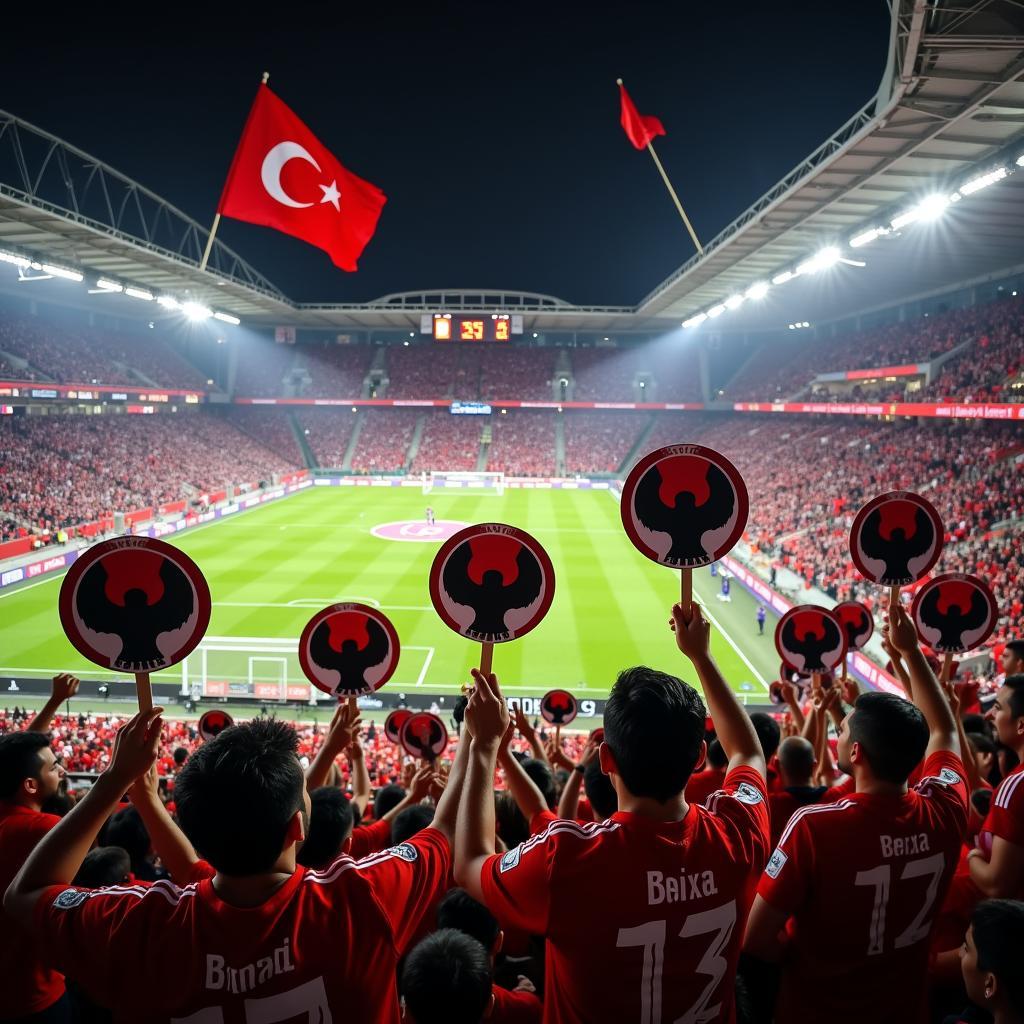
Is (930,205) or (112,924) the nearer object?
(112,924)

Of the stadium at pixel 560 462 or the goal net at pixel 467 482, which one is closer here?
the stadium at pixel 560 462

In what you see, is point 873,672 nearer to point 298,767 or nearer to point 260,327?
point 298,767

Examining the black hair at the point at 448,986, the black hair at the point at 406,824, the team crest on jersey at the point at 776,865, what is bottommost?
the black hair at the point at 406,824

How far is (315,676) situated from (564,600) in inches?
870

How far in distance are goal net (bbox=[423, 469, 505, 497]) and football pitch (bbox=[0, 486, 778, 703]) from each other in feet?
43.3

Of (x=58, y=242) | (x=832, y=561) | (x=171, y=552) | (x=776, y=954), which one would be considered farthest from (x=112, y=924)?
(x=58, y=242)

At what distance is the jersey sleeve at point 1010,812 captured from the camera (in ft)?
10.2

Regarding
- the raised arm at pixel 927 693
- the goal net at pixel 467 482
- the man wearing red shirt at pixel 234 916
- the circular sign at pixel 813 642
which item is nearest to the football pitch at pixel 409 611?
the circular sign at pixel 813 642

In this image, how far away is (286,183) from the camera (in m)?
15.8

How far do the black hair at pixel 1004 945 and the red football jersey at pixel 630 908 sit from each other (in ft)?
2.60

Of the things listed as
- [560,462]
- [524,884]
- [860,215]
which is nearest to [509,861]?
[524,884]

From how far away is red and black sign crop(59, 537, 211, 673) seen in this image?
3330mm

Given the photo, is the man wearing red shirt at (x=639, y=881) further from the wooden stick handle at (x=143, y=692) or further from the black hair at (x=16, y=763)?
the black hair at (x=16, y=763)

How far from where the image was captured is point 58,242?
3175 centimetres
